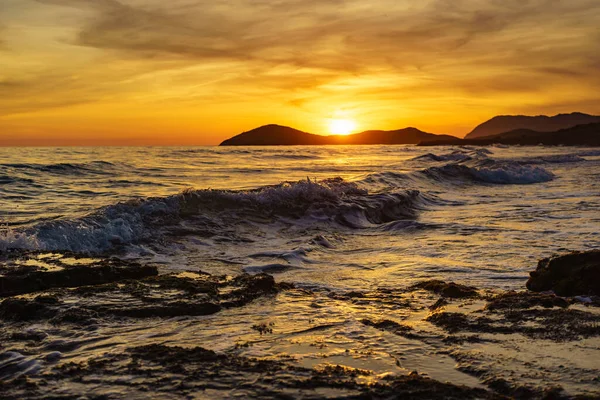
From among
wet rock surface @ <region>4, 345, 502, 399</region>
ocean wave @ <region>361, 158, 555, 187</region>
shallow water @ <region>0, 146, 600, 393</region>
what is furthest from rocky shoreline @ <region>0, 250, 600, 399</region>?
ocean wave @ <region>361, 158, 555, 187</region>

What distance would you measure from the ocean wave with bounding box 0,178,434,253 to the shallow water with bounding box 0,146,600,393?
34 mm

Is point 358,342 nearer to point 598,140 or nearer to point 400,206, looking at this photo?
point 400,206

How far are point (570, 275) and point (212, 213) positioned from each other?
8677mm

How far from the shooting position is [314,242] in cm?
1030

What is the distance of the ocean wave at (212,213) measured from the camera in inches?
379

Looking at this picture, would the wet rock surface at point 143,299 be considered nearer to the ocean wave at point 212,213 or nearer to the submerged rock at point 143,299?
the submerged rock at point 143,299

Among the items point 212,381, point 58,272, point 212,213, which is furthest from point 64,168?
point 212,381

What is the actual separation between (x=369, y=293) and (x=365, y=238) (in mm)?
4992

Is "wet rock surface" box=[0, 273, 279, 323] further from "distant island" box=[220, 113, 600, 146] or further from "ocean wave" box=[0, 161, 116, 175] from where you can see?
"distant island" box=[220, 113, 600, 146]

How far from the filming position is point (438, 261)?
827 centimetres

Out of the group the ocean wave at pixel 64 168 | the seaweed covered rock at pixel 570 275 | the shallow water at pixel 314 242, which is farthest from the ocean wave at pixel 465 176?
the seaweed covered rock at pixel 570 275

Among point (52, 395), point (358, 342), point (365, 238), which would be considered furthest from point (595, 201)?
point (52, 395)

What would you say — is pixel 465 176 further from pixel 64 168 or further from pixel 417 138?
pixel 417 138

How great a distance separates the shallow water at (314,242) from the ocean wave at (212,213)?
3cm
